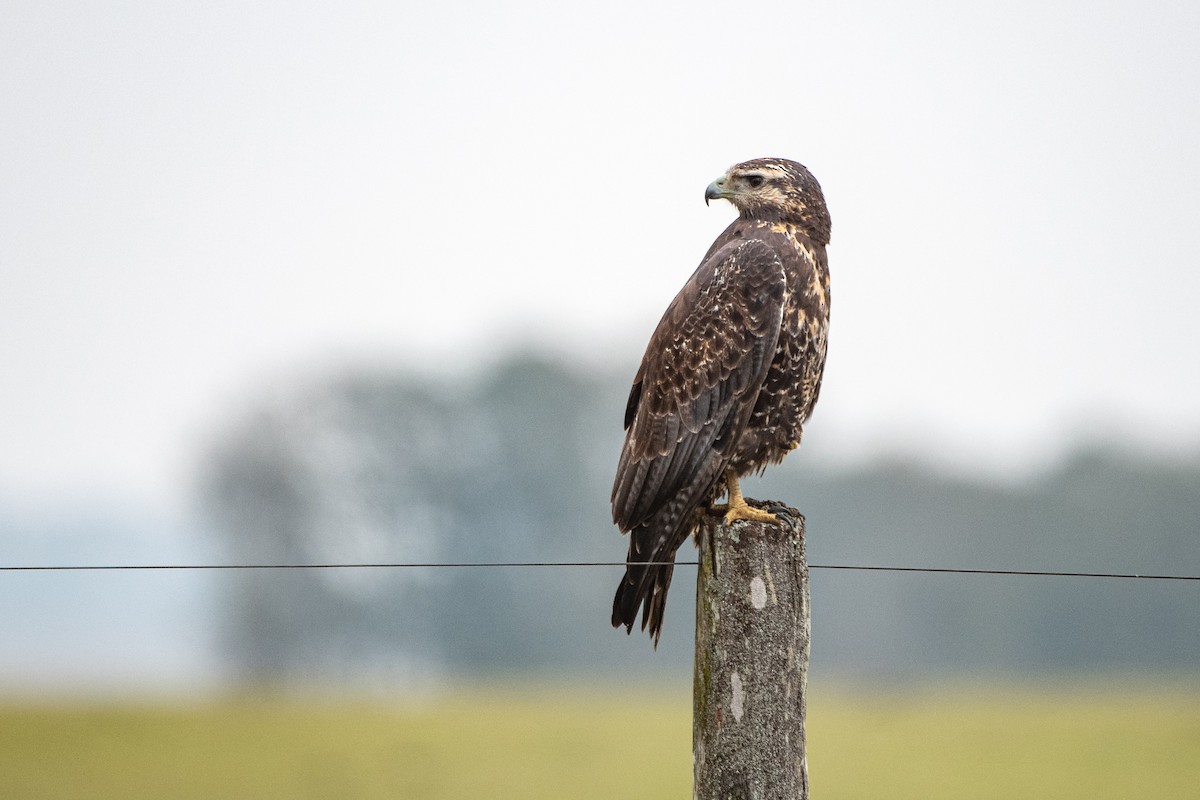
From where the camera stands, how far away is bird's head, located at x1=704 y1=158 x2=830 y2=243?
503 centimetres

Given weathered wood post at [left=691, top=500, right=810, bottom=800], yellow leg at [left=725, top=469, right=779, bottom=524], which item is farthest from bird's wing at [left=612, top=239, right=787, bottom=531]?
weathered wood post at [left=691, top=500, right=810, bottom=800]

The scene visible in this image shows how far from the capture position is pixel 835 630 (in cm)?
2556

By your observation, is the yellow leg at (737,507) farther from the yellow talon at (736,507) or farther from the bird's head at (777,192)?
the bird's head at (777,192)

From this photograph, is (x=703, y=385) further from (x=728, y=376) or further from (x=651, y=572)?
(x=651, y=572)

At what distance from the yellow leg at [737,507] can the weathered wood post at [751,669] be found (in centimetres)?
60

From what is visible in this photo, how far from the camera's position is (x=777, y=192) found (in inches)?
199

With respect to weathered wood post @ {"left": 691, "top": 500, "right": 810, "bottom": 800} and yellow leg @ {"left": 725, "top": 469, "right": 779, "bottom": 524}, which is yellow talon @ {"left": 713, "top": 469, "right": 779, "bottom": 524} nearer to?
yellow leg @ {"left": 725, "top": 469, "right": 779, "bottom": 524}

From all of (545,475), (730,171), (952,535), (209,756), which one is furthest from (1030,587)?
(730,171)

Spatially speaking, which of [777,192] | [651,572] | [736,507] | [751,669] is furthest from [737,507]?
[777,192]

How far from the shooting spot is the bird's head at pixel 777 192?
5.03 m

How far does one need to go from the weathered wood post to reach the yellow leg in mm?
599

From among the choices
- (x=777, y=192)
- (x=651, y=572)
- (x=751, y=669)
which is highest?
(x=777, y=192)

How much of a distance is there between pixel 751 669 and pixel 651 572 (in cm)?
97

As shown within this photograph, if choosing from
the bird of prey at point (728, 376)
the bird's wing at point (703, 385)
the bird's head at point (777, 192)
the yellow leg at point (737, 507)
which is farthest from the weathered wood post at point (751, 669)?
the bird's head at point (777, 192)
